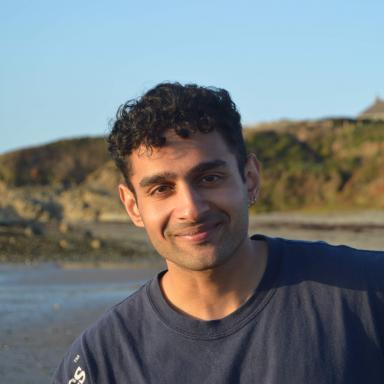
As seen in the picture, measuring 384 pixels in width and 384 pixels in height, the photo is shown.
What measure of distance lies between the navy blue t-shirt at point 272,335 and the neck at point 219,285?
51 mm

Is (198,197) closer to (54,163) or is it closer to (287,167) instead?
(287,167)

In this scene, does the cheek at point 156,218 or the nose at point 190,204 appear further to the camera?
the cheek at point 156,218

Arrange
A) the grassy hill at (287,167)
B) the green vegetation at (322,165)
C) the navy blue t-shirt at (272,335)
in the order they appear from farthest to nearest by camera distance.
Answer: the grassy hill at (287,167)
the green vegetation at (322,165)
the navy blue t-shirt at (272,335)

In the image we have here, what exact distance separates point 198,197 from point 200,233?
132mm

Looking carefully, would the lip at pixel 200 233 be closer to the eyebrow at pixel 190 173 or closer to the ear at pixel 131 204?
the eyebrow at pixel 190 173

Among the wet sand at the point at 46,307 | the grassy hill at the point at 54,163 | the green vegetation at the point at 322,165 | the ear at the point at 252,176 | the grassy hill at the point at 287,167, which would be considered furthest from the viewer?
the grassy hill at the point at 54,163

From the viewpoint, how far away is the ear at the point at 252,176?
3387 mm

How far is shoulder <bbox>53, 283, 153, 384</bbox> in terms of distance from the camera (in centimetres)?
318

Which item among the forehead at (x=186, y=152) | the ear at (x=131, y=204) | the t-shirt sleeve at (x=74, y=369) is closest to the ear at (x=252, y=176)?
the forehead at (x=186, y=152)

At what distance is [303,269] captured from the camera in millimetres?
3178

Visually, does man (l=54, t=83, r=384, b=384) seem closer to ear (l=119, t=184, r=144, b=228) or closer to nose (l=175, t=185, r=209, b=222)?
nose (l=175, t=185, r=209, b=222)

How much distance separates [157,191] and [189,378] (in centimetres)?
70

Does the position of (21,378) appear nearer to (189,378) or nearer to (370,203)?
(189,378)

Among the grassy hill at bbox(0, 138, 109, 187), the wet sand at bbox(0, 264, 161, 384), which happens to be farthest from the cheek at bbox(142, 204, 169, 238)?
the grassy hill at bbox(0, 138, 109, 187)
